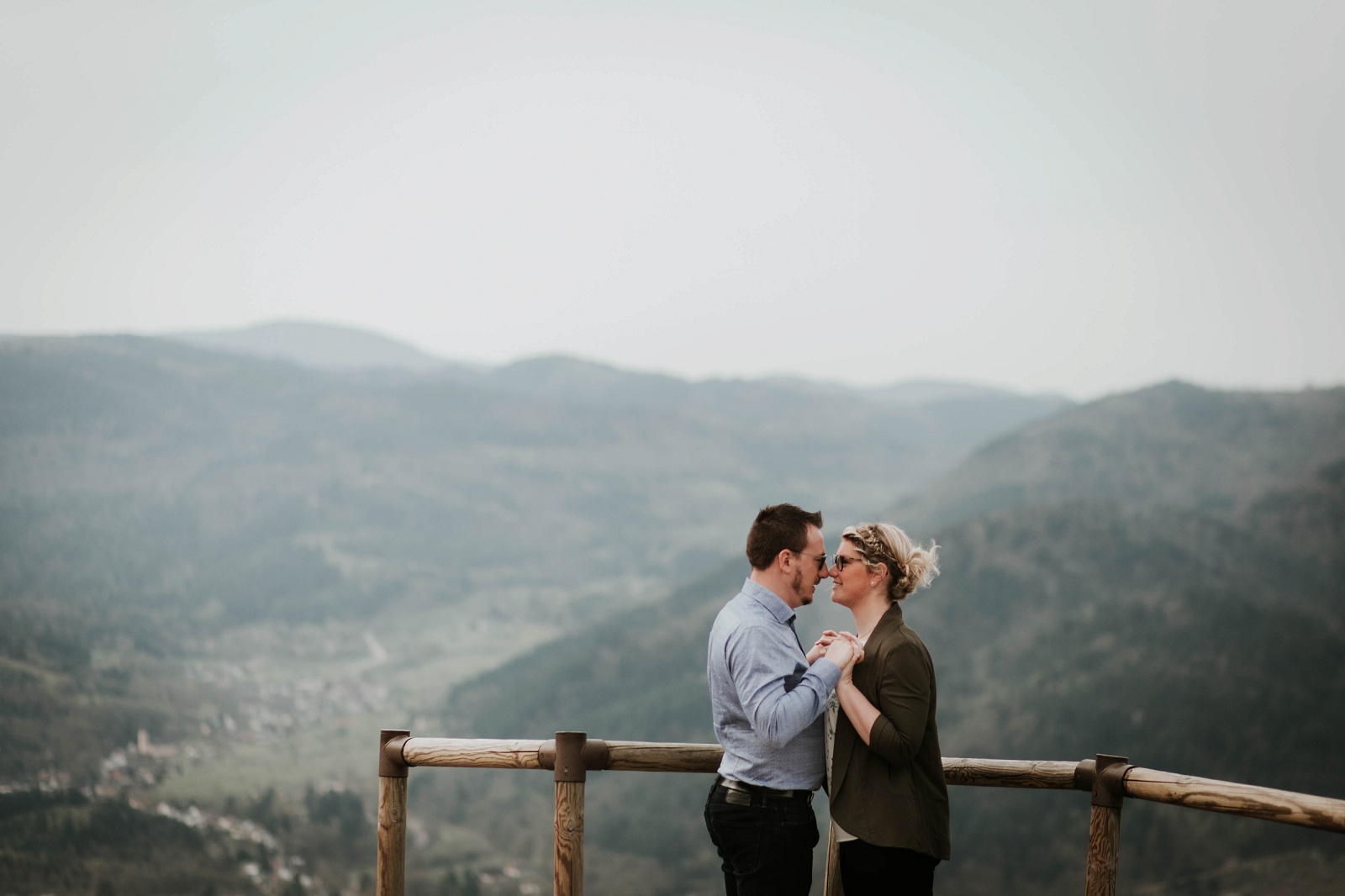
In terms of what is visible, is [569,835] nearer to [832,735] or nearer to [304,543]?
[832,735]

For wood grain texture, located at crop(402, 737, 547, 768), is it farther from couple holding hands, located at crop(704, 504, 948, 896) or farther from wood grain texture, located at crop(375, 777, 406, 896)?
couple holding hands, located at crop(704, 504, 948, 896)

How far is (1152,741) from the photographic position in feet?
217

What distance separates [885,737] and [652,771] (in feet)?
5.04

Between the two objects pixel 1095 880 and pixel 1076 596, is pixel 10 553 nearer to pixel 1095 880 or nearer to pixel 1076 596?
pixel 1076 596

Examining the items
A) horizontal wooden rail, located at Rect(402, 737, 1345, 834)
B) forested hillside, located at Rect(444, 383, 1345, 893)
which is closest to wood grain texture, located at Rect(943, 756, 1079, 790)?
horizontal wooden rail, located at Rect(402, 737, 1345, 834)

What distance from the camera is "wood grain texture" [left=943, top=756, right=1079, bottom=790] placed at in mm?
4820

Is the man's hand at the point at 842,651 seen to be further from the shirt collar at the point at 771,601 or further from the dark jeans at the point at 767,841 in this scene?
the dark jeans at the point at 767,841

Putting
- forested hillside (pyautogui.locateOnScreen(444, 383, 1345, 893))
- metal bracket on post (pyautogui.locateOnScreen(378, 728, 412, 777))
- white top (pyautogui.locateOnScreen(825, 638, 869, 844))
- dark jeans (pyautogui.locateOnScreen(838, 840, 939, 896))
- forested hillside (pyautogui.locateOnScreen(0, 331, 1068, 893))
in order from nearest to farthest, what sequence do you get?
dark jeans (pyautogui.locateOnScreen(838, 840, 939, 896)) < white top (pyautogui.locateOnScreen(825, 638, 869, 844)) < metal bracket on post (pyautogui.locateOnScreen(378, 728, 412, 777)) < forested hillside (pyautogui.locateOnScreen(444, 383, 1345, 893)) < forested hillside (pyautogui.locateOnScreen(0, 331, 1068, 893))

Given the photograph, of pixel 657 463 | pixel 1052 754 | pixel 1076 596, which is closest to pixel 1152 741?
pixel 1052 754

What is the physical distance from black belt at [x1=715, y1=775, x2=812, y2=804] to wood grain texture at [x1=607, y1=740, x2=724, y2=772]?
0.78 metres

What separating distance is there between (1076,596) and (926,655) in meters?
88.4

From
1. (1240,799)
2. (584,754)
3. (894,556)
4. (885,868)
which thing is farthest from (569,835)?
(1240,799)

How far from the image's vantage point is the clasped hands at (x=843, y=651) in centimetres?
376

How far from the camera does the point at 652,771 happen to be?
16.3ft
